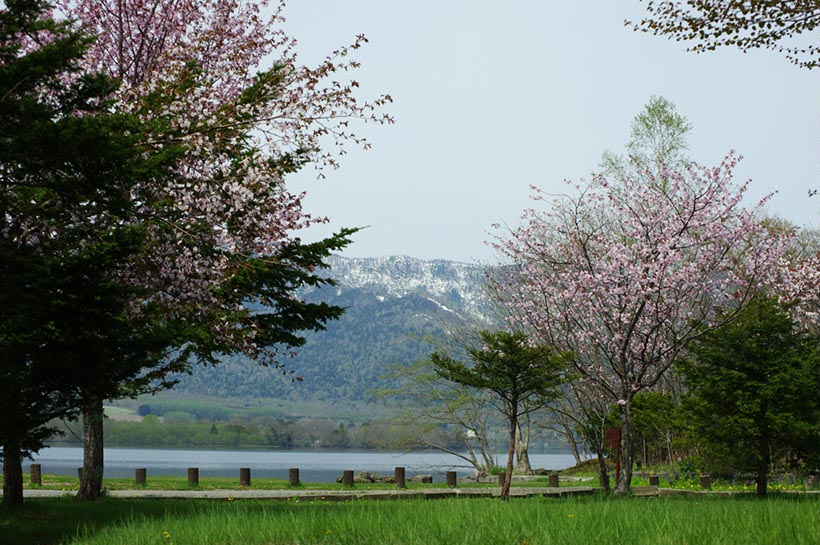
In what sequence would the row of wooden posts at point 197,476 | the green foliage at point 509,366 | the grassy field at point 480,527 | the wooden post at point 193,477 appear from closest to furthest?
the grassy field at point 480,527 < the green foliage at point 509,366 < the row of wooden posts at point 197,476 < the wooden post at point 193,477

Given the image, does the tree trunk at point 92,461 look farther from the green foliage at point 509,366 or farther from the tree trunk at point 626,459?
the tree trunk at point 626,459

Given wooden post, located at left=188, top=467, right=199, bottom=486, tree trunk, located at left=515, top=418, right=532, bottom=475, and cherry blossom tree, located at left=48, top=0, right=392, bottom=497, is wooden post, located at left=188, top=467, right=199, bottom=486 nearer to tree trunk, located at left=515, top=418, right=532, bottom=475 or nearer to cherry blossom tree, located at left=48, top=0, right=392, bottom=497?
cherry blossom tree, located at left=48, top=0, right=392, bottom=497

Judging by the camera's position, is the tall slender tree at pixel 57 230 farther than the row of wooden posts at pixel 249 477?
No

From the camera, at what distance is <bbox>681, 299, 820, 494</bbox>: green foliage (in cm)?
1842

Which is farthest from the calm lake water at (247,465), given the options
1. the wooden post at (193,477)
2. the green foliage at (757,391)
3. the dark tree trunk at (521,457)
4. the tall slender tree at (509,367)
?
the green foliage at (757,391)

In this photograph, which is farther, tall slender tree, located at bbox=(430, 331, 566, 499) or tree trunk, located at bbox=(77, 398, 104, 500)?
tree trunk, located at bbox=(77, 398, 104, 500)

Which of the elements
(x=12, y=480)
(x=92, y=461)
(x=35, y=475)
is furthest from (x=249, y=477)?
(x=12, y=480)

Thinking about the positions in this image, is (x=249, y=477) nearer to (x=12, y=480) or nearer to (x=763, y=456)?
(x=12, y=480)

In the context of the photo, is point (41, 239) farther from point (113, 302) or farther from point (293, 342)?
point (293, 342)

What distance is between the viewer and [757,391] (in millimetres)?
18547

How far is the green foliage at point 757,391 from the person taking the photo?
18.4m

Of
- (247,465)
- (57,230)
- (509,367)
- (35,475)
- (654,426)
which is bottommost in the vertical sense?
(247,465)

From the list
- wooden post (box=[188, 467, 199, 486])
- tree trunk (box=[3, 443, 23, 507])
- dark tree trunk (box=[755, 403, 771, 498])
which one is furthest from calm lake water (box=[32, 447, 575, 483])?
tree trunk (box=[3, 443, 23, 507])

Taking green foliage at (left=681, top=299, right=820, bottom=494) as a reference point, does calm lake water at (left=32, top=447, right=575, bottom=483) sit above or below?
below
